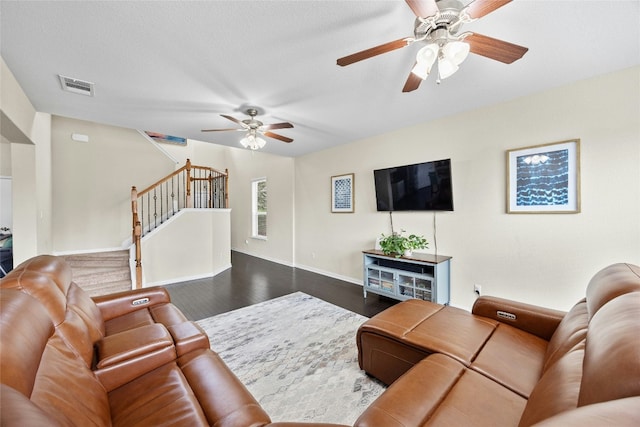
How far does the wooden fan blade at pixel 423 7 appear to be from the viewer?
1297 millimetres

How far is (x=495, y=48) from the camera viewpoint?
1.58 m

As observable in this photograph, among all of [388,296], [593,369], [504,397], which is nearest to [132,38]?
[593,369]

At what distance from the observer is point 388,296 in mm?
3527

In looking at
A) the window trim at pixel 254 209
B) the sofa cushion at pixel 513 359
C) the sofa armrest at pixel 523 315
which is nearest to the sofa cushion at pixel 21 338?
the sofa cushion at pixel 513 359

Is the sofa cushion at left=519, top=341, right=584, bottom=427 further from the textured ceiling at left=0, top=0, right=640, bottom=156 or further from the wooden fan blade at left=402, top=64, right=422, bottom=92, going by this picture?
the textured ceiling at left=0, top=0, right=640, bottom=156

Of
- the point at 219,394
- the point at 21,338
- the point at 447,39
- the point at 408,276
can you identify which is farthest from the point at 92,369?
the point at 408,276

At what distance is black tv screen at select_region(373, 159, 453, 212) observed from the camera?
3291mm

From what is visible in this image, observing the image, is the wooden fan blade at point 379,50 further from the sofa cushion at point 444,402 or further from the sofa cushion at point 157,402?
the sofa cushion at point 157,402

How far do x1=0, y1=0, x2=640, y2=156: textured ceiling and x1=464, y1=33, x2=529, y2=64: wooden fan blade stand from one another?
9.5 inches

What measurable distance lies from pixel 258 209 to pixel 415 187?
4.83 metres

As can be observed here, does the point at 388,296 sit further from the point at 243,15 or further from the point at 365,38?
the point at 243,15

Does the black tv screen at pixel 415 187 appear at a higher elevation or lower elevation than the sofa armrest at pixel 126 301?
higher

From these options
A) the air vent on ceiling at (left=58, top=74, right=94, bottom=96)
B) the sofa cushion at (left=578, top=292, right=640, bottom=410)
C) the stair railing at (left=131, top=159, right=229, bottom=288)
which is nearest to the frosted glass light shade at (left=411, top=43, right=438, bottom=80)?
the sofa cushion at (left=578, top=292, right=640, bottom=410)

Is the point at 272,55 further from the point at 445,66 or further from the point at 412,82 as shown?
the point at 445,66
